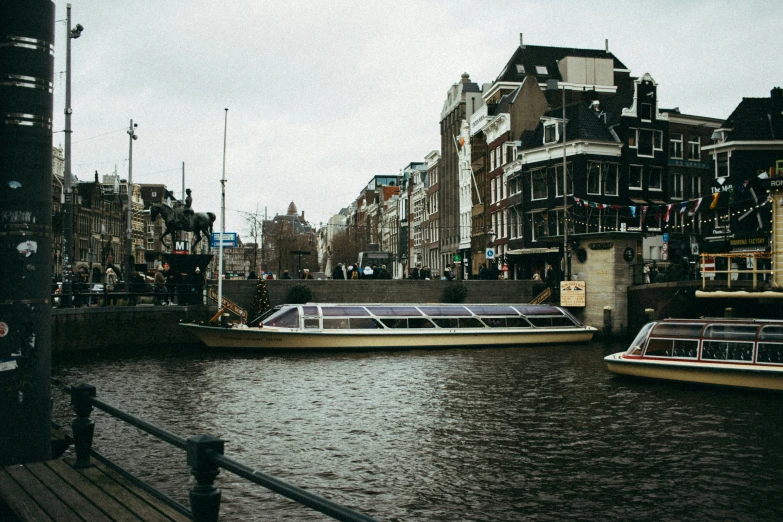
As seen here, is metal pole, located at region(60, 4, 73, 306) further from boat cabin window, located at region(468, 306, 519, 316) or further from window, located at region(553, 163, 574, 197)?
window, located at region(553, 163, 574, 197)

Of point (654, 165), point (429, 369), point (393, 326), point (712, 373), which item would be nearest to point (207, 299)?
point (393, 326)

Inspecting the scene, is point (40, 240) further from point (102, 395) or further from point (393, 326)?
point (393, 326)

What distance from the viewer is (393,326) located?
1314 inches

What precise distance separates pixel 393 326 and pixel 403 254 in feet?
260

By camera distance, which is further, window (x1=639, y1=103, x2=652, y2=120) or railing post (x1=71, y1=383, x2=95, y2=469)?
window (x1=639, y1=103, x2=652, y2=120)

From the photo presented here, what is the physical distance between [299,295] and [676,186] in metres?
36.7

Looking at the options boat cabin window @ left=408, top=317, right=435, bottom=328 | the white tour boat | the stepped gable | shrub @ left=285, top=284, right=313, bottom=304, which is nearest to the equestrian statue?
shrub @ left=285, top=284, right=313, bottom=304

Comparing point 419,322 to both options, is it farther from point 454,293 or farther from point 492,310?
point 454,293

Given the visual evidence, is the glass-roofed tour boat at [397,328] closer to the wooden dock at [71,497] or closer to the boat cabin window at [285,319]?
the boat cabin window at [285,319]

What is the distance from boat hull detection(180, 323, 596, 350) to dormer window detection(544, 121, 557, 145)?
83.9 ft

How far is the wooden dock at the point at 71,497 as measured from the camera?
5355 millimetres

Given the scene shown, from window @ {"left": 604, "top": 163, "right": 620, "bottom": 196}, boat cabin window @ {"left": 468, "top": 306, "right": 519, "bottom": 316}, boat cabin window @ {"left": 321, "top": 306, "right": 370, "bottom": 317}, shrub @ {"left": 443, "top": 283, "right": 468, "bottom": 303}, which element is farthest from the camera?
window @ {"left": 604, "top": 163, "right": 620, "bottom": 196}

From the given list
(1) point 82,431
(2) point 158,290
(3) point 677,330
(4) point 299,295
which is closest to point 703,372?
(3) point 677,330

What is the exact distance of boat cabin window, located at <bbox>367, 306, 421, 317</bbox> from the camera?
33688 millimetres
